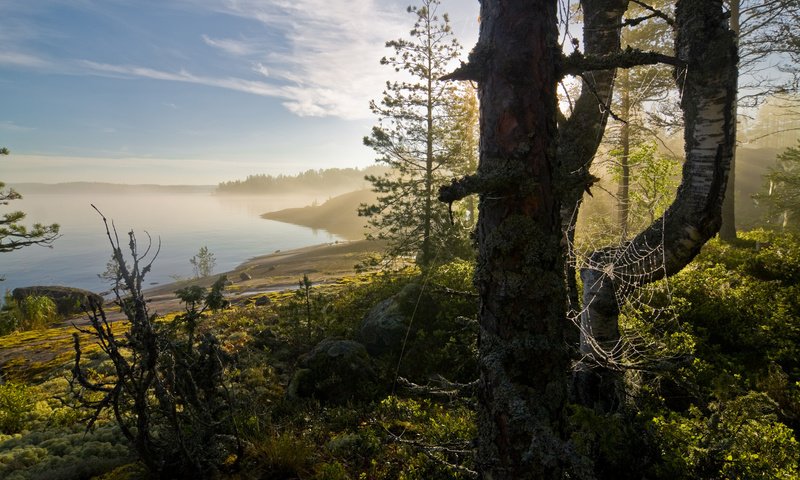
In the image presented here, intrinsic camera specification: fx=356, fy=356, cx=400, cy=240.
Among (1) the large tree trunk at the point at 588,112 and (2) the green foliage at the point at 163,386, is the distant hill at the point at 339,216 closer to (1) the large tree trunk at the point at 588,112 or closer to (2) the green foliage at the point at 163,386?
(2) the green foliage at the point at 163,386

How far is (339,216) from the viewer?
128 metres

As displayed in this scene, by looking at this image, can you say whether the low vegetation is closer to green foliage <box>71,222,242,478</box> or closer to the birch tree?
green foliage <box>71,222,242,478</box>

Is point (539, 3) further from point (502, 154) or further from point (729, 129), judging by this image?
point (729, 129)

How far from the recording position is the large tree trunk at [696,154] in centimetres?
333

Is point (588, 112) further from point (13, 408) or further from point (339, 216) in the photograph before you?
point (339, 216)

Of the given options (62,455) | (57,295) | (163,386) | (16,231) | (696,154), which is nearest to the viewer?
(696,154)

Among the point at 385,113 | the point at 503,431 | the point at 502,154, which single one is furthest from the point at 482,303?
the point at 385,113

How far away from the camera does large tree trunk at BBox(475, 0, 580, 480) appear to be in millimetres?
1962

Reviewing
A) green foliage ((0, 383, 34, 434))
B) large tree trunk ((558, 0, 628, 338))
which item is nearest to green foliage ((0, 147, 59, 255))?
green foliage ((0, 383, 34, 434))

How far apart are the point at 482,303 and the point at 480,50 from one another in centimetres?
146

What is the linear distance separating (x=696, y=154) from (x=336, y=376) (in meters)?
6.54

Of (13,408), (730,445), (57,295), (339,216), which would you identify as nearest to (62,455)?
(13,408)

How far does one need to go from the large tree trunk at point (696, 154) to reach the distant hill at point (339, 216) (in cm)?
9726

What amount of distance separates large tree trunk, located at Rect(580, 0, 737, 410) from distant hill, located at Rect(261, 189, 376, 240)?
9726 centimetres
